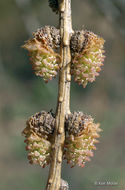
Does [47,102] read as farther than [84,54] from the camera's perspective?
Yes

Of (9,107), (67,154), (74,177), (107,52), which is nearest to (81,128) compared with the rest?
(67,154)

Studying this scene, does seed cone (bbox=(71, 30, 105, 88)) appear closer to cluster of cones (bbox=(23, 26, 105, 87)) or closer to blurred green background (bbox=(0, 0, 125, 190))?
cluster of cones (bbox=(23, 26, 105, 87))

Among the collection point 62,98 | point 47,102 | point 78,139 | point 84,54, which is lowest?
point 78,139

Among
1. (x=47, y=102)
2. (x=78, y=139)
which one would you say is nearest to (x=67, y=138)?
(x=78, y=139)

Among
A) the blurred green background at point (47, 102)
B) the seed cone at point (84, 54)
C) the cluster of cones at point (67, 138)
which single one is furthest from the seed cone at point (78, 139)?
the blurred green background at point (47, 102)

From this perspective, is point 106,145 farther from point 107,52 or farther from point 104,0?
point 104,0

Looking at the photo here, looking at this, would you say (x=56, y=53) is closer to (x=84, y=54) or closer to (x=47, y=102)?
(x=84, y=54)

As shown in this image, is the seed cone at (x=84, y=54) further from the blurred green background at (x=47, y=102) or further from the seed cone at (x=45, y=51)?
the blurred green background at (x=47, y=102)
